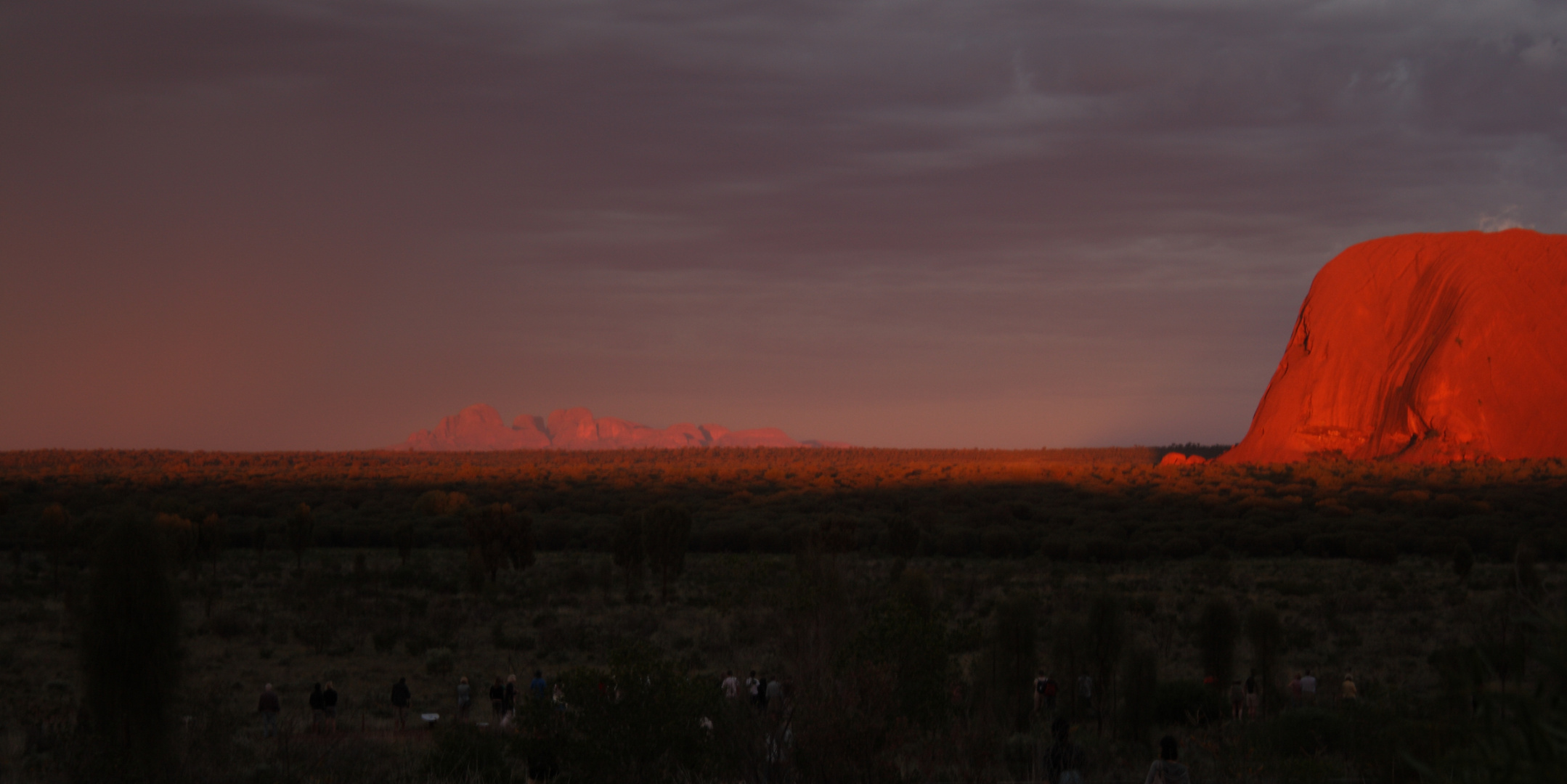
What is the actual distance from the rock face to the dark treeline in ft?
18.7

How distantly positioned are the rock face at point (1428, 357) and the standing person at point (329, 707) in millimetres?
93971

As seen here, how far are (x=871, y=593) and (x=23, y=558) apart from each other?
47120 millimetres

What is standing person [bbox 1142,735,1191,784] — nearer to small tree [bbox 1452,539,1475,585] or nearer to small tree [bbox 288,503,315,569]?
small tree [bbox 1452,539,1475,585]

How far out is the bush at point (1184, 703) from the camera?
19.5 metres

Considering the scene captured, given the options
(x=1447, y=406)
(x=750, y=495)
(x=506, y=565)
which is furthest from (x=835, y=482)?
(x=506, y=565)

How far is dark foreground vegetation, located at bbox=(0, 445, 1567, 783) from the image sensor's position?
1247 cm

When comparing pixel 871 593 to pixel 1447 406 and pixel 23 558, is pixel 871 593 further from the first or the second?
pixel 1447 406

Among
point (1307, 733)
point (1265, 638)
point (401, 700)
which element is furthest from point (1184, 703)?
point (401, 700)

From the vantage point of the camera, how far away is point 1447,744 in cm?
1260

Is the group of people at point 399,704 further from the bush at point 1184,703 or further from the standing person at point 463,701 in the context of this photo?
the bush at point 1184,703

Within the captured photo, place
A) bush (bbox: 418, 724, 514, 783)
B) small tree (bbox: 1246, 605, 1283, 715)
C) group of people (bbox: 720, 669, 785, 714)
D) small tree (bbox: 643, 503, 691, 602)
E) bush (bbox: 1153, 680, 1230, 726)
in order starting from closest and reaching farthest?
group of people (bbox: 720, 669, 785, 714) → bush (bbox: 418, 724, 514, 783) → bush (bbox: 1153, 680, 1230, 726) → small tree (bbox: 1246, 605, 1283, 715) → small tree (bbox: 643, 503, 691, 602)

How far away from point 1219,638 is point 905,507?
182ft

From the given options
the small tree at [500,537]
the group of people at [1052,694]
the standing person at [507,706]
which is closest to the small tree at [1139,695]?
the group of people at [1052,694]

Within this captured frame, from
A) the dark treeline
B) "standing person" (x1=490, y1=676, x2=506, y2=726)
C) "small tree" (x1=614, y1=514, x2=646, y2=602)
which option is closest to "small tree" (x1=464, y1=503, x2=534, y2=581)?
the dark treeline
